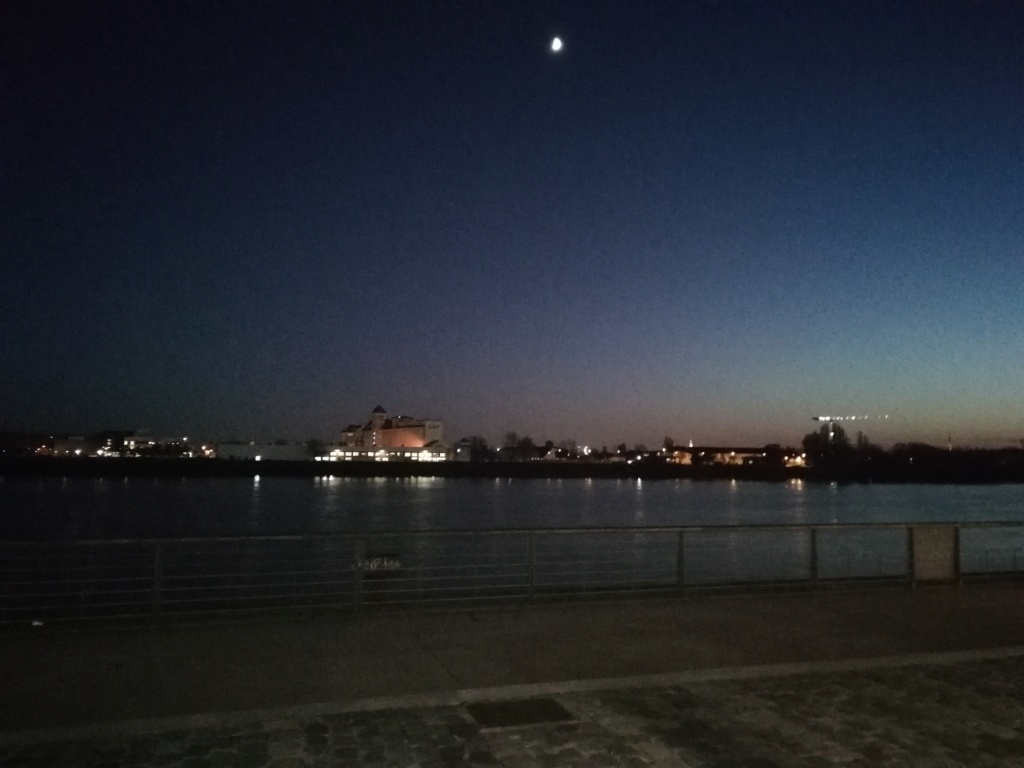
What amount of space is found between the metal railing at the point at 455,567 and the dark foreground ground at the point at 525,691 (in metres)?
1.24

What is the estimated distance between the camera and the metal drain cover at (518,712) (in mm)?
7078

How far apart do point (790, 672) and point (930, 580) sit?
674cm

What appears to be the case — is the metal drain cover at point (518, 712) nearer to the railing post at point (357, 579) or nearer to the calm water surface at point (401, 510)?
the railing post at point (357, 579)

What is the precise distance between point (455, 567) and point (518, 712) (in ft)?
16.2

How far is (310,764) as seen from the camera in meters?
6.07

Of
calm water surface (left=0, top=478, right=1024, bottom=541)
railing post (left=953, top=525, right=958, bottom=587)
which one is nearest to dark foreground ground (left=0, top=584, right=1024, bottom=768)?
railing post (left=953, top=525, right=958, bottom=587)

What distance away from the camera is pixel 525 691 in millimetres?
7859

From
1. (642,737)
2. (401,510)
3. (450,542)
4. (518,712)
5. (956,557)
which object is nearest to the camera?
(642,737)

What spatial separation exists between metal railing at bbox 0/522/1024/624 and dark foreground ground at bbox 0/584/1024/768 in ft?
4.06

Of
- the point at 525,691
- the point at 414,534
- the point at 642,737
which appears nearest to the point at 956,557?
the point at 414,534

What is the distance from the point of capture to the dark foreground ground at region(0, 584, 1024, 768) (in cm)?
642

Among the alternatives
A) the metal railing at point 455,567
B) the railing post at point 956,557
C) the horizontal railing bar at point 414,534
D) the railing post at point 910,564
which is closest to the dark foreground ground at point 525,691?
the horizontal railing bar at point 414,534

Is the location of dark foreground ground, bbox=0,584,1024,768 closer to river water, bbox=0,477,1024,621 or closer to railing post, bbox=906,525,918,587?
river water, bbox=0,477,1024,621

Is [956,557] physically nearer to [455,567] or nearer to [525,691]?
[455,567]
